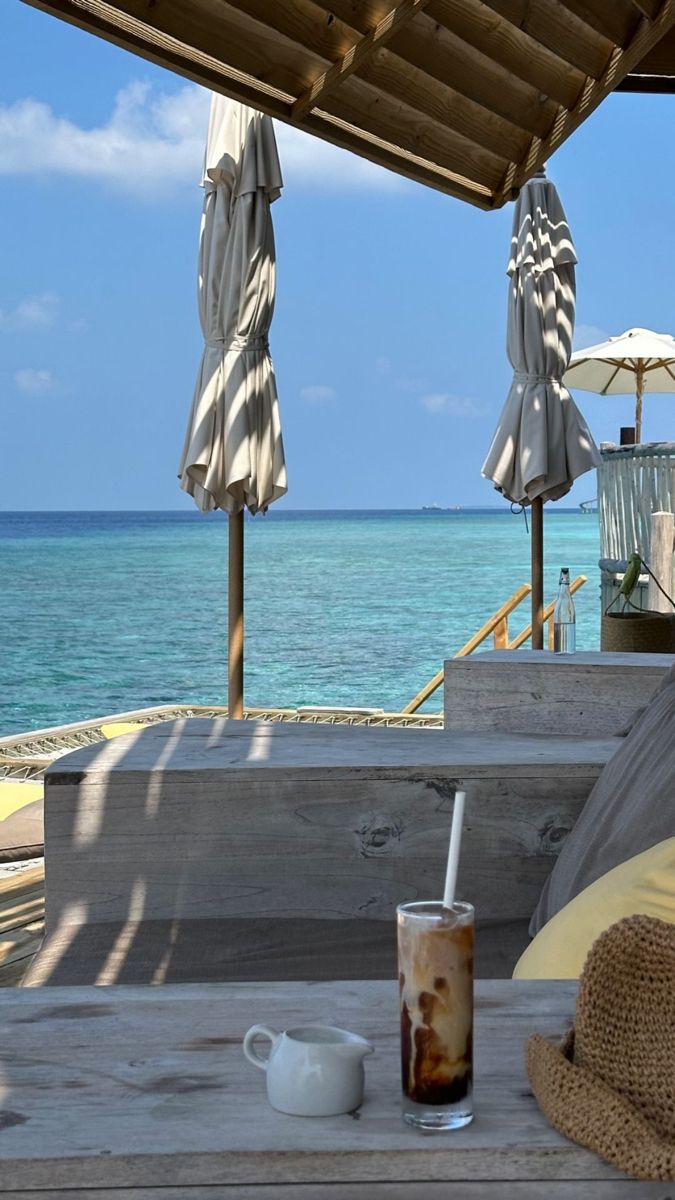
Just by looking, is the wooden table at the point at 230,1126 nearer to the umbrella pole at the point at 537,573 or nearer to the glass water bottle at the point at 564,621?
the glass water bottle at the point at 564,621

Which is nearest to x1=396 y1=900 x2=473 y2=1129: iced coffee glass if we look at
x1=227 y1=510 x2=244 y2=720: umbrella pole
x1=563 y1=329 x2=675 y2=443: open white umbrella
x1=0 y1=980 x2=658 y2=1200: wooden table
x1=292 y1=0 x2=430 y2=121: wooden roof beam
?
x1=0 y1=980 x2=658 y2=1200: wooden table

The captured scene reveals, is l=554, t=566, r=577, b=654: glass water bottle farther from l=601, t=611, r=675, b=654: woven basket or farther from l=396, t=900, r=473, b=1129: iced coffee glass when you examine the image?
l=396, t=900, r=473, b=1129: iced coffee glass

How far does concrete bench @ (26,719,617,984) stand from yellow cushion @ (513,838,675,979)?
0.51 metres

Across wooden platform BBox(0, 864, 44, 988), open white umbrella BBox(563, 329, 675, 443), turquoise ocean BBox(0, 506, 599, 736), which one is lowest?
turquoise ocean BBox(0, 506, 599, 736)

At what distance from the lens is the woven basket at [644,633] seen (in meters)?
3.37

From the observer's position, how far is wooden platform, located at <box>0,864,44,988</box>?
2512 millimetres

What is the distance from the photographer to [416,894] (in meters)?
1.65

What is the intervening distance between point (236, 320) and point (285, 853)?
2045mm

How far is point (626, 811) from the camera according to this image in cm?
135

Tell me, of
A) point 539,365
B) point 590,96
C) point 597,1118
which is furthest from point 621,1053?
point 539,365

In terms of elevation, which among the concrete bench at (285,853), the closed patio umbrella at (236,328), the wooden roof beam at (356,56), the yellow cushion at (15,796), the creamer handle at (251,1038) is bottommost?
the yellow cushion at (15,796)

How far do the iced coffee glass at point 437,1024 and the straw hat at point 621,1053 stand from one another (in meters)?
0.06

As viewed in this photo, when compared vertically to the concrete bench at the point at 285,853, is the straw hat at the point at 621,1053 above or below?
above

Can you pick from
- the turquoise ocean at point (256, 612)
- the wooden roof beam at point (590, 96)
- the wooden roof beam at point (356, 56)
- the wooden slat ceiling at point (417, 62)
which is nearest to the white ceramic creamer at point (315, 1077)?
the wooden slat ceiling at point (417, 62)
